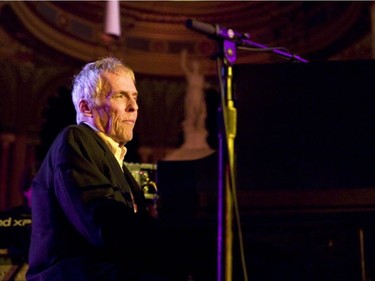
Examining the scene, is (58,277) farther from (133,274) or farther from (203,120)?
(203,120)

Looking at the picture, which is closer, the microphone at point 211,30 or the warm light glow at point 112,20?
the microphone at point 211,30

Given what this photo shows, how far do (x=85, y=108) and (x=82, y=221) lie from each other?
0.61 meters

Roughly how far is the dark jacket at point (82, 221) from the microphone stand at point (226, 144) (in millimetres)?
301

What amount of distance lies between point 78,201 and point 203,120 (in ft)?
36.3

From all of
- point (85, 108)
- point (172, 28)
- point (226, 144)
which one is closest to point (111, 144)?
point (85, 108)

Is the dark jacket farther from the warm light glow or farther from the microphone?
the warm light glow

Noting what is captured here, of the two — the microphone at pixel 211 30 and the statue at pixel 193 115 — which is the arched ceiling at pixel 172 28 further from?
the microphone at pixel 211 30

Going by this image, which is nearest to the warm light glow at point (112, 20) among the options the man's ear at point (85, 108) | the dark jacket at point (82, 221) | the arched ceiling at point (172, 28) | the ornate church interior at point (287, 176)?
the ornate church interior at point (287, 176)

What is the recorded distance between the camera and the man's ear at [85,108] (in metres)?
2.18

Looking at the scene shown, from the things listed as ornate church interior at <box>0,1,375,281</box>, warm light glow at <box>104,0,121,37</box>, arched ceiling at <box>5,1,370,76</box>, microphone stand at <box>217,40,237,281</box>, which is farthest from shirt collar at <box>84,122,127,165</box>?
arched ceiling at <box>5,1,370,76</box>

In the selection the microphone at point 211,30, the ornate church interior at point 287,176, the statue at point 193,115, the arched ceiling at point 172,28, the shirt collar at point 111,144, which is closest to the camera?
the microphone at point 211,30

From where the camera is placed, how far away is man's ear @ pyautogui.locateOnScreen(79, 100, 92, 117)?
2.18m

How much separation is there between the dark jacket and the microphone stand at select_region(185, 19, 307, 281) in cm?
30

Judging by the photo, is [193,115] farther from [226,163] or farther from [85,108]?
[226,163]
